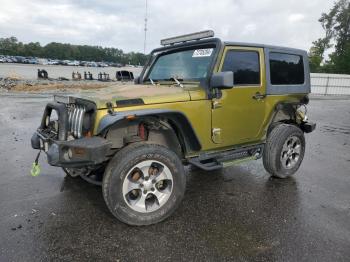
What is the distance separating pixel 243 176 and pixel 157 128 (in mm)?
2049

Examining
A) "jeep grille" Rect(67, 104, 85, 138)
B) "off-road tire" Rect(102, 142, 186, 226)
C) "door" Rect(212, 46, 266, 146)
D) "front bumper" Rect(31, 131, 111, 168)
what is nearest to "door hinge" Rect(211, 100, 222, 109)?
"door" Rect(212, 46, 266, 146)

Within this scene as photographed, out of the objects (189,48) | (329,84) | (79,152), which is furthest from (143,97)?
(329,84)

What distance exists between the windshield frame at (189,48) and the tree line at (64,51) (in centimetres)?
10278

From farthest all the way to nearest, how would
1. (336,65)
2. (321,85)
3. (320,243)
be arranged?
(336,65), (321,85), (320,243)

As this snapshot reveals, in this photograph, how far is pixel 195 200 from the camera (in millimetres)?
4219

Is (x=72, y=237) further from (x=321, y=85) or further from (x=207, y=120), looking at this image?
(x=321, y=85)

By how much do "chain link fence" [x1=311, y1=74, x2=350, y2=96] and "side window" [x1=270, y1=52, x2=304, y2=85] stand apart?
22.3 metres

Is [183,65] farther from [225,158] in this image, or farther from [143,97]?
[225,158]

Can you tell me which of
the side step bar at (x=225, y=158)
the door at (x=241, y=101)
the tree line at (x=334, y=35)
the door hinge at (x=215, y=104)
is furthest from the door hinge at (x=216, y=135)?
the tree line at (x=334, y=35)

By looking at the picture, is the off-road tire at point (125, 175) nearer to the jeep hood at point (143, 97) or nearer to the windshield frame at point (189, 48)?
the jeep hood at point (143, 97)

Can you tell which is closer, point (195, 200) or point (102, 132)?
point (102, 132)

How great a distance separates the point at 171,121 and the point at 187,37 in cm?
147

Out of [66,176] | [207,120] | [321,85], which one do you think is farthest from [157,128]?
[321,85]

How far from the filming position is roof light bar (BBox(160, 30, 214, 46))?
422 cm
